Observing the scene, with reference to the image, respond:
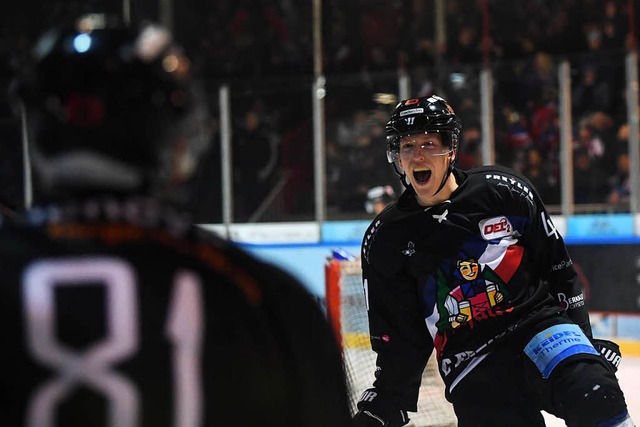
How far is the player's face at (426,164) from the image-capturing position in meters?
2.44

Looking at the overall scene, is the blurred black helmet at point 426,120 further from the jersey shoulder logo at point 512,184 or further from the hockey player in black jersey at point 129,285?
the hockey player in black jersey at point 129,285

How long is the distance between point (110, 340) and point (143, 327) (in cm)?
3

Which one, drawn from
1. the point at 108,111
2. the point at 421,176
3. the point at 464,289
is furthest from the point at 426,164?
the point at 108,111

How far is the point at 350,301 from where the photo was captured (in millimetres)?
4129

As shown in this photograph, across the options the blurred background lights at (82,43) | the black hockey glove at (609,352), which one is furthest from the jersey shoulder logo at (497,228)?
the blurred background lights at (82,43)

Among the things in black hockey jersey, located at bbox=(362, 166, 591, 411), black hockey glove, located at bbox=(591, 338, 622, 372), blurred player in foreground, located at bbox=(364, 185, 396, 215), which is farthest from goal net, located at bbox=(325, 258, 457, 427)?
blurred player in foreground, located at bbox=(364, 185, 396, 215)

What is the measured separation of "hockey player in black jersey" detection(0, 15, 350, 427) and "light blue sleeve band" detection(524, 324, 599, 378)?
1402 millimetres

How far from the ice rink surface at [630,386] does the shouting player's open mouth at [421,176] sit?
1862 millimetres

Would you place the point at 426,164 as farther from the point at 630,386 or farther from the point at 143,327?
the point at 630,386

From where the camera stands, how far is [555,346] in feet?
7.39

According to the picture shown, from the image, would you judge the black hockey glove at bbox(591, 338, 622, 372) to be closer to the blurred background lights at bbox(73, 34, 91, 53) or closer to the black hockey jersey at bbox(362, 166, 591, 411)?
the black hockey jersey at bbox(362, 166, 591, 411)

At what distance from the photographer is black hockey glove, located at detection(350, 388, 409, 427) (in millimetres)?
2320

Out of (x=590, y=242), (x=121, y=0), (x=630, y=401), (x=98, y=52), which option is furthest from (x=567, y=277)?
(x=121, y=0)

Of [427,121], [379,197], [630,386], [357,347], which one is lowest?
[630,386]
